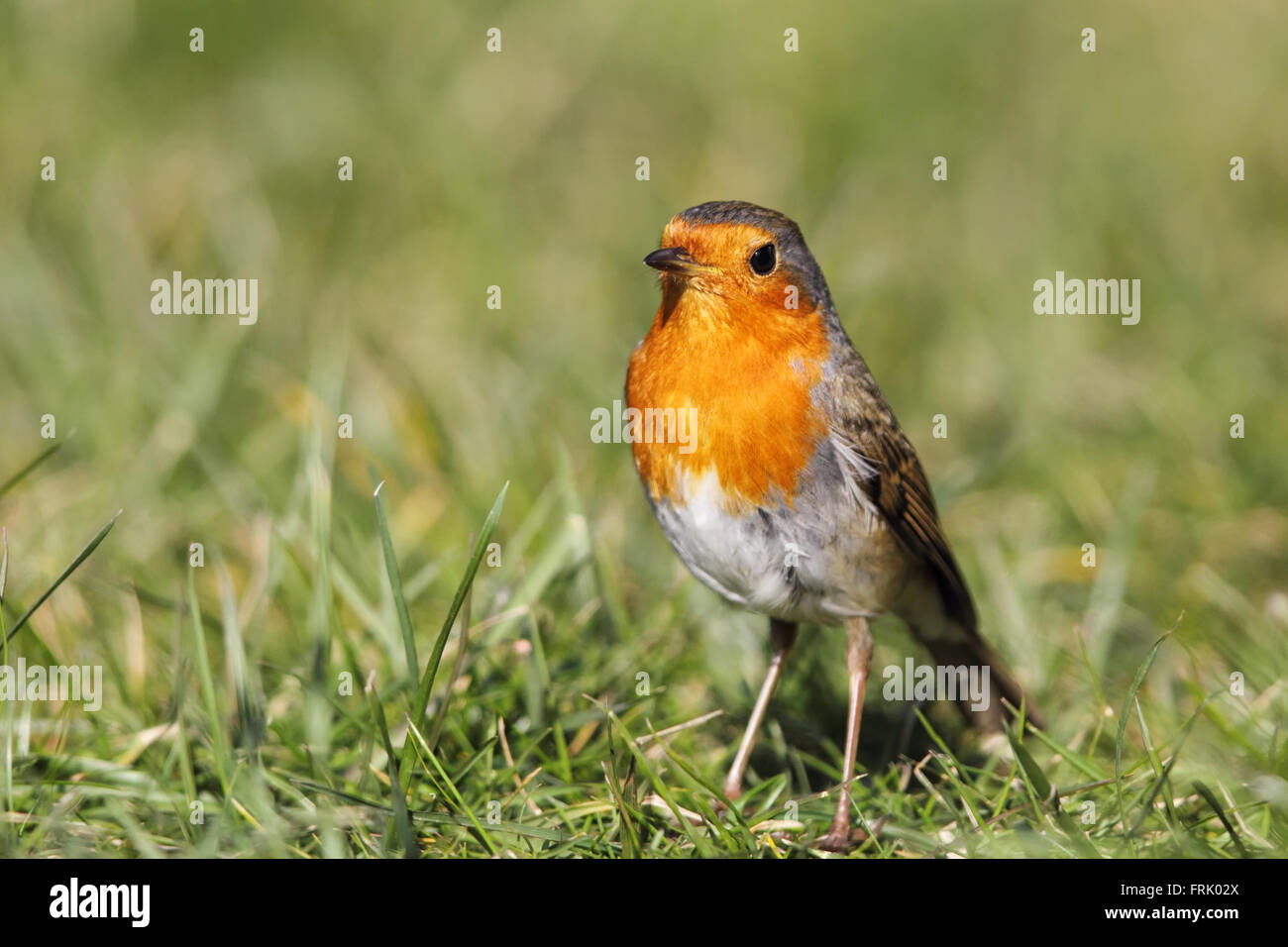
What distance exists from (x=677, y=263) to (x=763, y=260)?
0.89 ft

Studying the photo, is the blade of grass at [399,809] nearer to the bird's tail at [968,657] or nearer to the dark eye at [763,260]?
the dark eye at [763,260]

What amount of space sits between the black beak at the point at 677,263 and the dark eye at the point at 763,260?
0.14 metres

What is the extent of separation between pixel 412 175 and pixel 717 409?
514 cm

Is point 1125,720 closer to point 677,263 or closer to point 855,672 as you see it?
point 855,672

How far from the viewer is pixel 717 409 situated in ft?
12.9

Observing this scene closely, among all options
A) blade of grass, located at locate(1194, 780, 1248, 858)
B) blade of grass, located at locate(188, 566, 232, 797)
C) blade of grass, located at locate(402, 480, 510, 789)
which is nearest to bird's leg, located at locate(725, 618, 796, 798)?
blade of grass, located at locate(402, 480, 510, 789)

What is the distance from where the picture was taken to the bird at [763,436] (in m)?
3.94

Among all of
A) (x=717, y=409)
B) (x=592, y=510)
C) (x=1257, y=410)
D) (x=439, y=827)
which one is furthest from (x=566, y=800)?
(x=1257, y=410)

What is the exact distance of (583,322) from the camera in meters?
7.27

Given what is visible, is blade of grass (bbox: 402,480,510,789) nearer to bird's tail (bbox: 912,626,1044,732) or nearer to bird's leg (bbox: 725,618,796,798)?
bird's leg (bbox: 725,618,796,798)

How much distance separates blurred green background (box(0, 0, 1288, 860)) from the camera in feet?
15.7

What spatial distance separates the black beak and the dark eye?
0.14m

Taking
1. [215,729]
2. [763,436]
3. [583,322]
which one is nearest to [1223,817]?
[763,436]

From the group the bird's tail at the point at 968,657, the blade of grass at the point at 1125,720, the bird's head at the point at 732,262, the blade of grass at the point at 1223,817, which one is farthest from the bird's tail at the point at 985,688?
the bird's head at the point at 732,262
